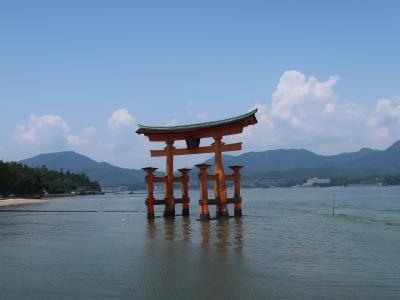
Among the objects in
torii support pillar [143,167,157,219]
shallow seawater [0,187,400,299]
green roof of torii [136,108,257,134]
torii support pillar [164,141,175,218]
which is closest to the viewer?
shallow seawater [0,187,400,299]

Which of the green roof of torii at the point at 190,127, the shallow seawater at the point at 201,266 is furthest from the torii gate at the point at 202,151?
the shallow seawater at the point at 201,266

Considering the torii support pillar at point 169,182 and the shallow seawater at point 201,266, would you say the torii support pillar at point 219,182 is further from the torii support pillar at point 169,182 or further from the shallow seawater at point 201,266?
the shallow seawater at point 201,266

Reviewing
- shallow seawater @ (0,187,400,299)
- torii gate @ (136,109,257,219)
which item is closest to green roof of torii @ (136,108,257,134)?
torii gate @ (136,109,257,219)

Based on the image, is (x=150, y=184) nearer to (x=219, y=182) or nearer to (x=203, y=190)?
(x=203, y=190)

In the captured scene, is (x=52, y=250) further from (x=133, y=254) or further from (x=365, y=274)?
(x=365, y=274)

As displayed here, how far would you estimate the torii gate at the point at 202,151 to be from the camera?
29.6 metres

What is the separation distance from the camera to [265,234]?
73.0 feet

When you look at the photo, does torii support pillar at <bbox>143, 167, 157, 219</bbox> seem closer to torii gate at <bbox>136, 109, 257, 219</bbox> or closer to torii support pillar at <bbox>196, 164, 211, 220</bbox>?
torii gate at <bbox>136, 109, 257, 219</bbox>

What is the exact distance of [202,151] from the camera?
32.1 meters

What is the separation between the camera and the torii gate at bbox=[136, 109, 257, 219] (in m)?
29.6

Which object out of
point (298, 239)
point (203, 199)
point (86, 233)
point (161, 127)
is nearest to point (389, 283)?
point (298, 239)

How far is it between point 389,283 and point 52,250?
11397mm

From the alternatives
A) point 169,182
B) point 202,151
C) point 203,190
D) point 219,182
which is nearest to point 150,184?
point 169,182

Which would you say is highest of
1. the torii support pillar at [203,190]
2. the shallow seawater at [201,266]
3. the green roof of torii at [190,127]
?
the green roof of torii at [190,127]
